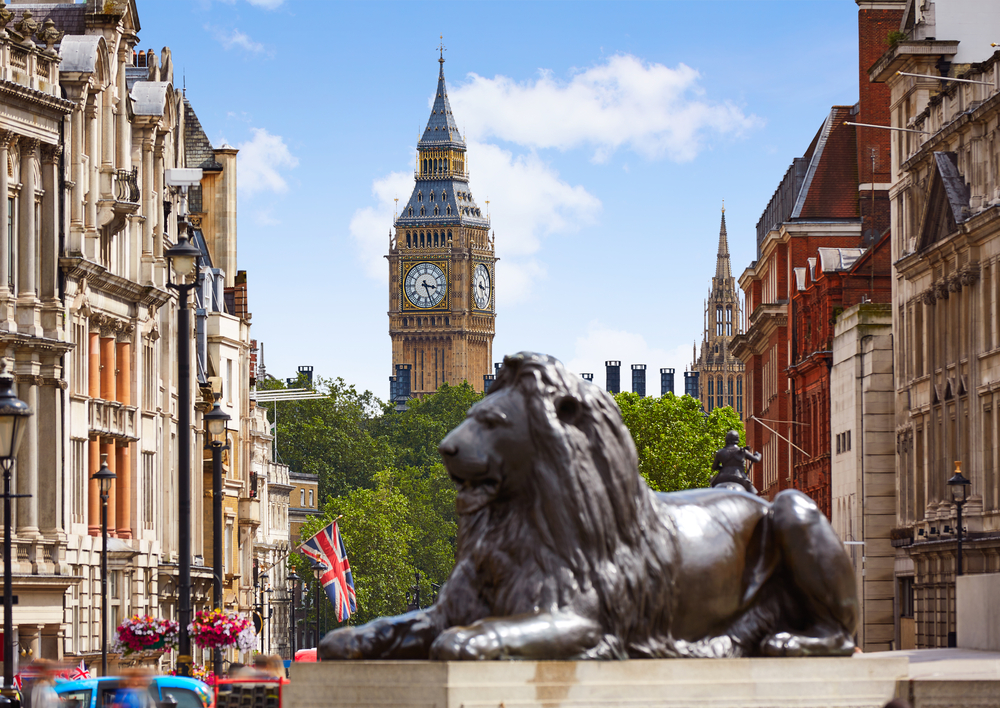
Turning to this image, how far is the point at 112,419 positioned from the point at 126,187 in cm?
574

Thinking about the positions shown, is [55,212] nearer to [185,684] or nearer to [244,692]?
[185,684]

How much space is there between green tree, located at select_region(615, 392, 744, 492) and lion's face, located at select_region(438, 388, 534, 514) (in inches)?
4014

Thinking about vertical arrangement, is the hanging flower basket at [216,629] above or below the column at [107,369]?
below

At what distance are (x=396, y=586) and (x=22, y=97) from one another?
327 ft

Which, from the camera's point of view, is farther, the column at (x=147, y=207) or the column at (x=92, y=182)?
the column at (x=147, y=207)

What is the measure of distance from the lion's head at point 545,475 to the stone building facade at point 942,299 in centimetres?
4042

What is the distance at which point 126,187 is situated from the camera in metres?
50.9

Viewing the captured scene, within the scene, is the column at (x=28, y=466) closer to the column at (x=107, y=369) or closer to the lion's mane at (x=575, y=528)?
the column at (x=107, y=369)

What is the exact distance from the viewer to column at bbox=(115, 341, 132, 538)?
51688mm

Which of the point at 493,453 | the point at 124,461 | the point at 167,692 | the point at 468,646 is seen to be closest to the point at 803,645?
the point at 493,453

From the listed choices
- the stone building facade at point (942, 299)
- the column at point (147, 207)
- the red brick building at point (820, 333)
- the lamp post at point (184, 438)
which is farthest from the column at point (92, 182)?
the red brick building at point (820, 333)

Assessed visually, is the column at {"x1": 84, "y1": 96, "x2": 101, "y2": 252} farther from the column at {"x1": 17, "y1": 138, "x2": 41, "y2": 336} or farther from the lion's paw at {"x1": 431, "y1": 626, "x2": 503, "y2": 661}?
the lion's paw at {"x1": 431, "y1": 626, "x2": 503, "y2": 661}

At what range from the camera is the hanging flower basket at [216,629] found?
34531mm

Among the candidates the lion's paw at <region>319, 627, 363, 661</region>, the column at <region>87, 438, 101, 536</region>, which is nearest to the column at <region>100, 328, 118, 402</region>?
the column at <region>87, 438, 101, 536</region>
